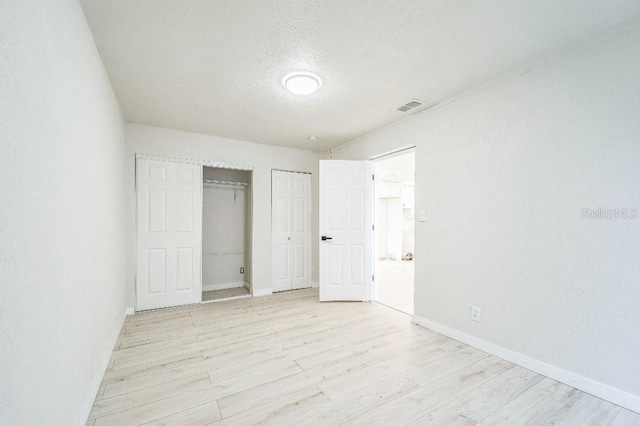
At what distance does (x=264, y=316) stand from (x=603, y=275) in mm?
3249

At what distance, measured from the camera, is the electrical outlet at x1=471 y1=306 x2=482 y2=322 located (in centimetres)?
260

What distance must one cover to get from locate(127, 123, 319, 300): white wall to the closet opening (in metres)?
0.43

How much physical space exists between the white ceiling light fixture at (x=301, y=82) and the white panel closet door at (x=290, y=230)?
218 cm

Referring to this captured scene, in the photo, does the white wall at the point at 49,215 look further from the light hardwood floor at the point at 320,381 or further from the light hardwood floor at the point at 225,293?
the light hardwood floor at the point at 225,293

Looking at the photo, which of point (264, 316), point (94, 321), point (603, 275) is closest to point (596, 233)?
point (603, 275)

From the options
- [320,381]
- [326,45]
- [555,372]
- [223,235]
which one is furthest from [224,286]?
[555,372]

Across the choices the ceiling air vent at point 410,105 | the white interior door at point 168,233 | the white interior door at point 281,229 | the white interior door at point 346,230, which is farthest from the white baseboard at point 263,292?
the ceiling air vent at point 410,105

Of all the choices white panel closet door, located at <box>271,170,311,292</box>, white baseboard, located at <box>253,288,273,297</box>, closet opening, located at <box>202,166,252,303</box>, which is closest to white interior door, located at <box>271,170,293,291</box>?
white panel closet door, located at <box>271,170,311,292</box>

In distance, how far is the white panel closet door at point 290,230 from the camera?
4.65 meters

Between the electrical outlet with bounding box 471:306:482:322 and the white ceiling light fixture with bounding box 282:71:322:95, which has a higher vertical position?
the white ceiling light fixture with bounding box 282:71:322:95

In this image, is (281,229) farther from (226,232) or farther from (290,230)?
(226,232)

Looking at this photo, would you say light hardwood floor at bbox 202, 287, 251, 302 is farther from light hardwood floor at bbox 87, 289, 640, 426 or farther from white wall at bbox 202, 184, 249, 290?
light hardwood floor at bbox 87, 289, 640, 426

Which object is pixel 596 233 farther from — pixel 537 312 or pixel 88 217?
pixel 88 217

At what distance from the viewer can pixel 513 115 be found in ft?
7.80
